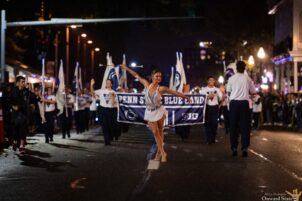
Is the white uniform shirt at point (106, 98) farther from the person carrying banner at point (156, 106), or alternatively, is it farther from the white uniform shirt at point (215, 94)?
the person carrying banner at point (156, 106)

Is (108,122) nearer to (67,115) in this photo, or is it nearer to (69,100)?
(67,115)

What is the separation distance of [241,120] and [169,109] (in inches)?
215

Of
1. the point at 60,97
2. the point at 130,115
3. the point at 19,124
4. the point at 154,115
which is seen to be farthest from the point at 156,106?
the point at 60,97

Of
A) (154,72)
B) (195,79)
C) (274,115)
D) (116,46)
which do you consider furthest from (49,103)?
(195,79)

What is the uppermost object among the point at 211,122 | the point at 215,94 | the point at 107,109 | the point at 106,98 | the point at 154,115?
the point at 215,94

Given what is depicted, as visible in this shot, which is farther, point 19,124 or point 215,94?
point 215,94

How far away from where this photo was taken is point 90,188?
9109 mm

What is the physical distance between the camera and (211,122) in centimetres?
1705

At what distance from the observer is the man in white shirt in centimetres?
1294

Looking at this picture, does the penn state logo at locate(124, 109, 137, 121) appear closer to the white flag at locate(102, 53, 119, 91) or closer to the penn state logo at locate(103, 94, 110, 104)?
the penn state logo at locate(103, 94, 110, 104)

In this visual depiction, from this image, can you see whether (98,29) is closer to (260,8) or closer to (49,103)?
(260,8)

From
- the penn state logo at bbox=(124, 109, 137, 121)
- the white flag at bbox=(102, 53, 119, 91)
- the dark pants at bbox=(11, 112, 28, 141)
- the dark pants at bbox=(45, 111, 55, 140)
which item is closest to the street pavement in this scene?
the dark pants at bbox=(11, 112, 28, 141)

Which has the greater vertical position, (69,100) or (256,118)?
(69,100)

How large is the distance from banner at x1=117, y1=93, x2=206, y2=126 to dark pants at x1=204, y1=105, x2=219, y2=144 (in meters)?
0.39
